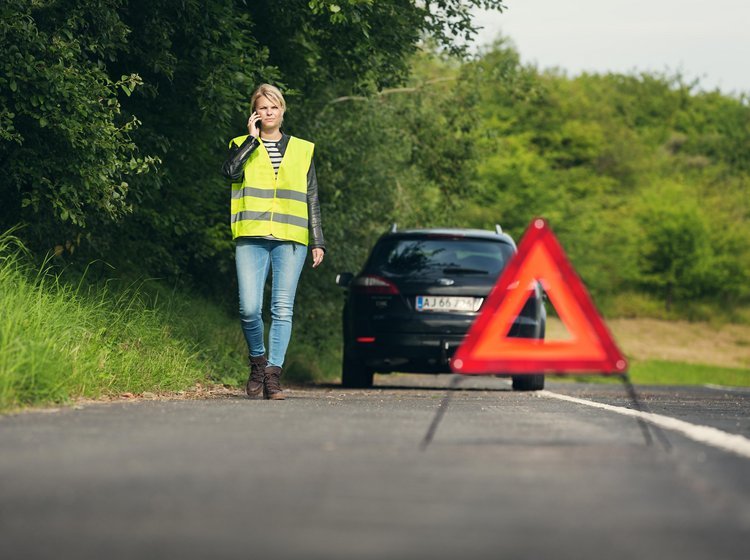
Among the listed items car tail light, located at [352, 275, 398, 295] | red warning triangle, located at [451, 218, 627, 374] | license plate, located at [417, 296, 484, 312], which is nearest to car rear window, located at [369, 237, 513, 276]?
car tail light, located at [352, 275, 398, 295]

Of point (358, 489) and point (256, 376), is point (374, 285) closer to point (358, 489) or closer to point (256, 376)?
point (256, 376)

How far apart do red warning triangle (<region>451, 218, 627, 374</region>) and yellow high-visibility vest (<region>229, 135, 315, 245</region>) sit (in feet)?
12.4

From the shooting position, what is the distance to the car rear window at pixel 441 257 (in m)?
14.8

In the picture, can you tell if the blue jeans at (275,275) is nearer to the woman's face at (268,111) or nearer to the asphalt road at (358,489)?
the woman's face at (268,111)

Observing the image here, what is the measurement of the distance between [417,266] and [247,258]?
4.14 metres

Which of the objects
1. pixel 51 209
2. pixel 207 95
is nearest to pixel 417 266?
pixel 207 95

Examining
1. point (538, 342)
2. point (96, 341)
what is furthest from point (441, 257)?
point (538, 342)

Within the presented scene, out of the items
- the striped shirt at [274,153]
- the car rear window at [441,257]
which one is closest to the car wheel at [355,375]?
the car rear window at [441,257]

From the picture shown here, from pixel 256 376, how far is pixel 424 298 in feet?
12.7

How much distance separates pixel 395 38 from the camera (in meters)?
16.5

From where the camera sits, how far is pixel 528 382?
51.4ft

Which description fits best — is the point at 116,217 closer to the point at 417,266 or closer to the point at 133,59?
the point at 133,59

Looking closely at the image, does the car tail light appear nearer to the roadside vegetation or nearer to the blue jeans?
the roadside vegetation

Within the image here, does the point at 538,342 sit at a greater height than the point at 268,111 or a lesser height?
lesser
